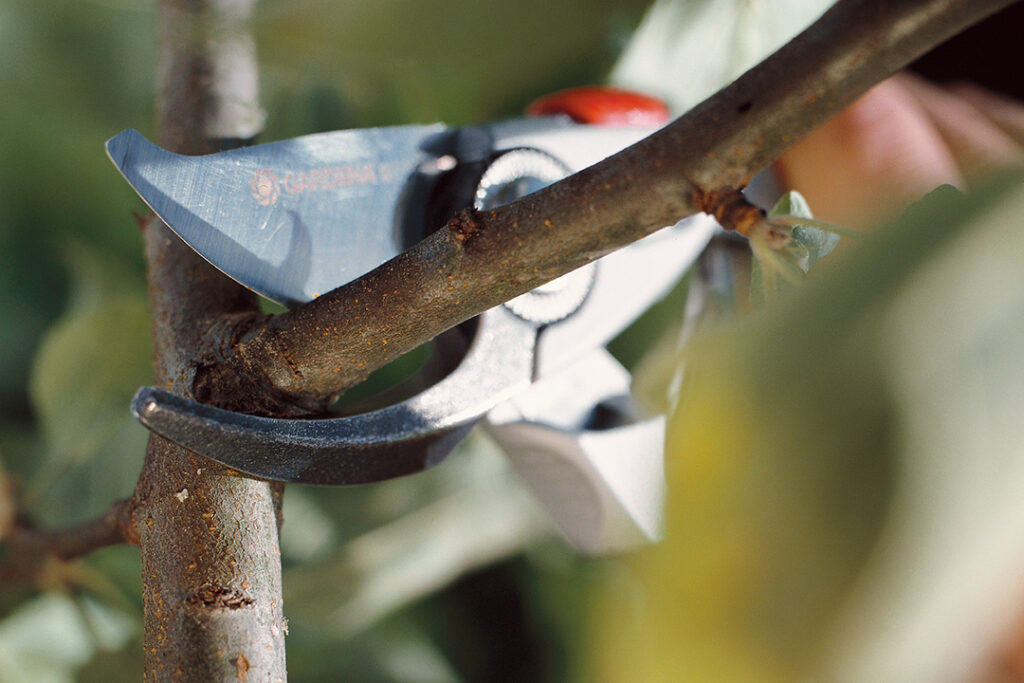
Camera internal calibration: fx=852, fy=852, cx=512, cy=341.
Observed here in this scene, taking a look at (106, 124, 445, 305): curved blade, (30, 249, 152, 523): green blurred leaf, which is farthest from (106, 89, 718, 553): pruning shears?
(30, 249, 152, 523): green blurred leaf

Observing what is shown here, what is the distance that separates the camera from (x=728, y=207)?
0.19 meters

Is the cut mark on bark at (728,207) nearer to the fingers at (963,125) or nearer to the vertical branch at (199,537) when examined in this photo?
the vertical branch at (199,537)

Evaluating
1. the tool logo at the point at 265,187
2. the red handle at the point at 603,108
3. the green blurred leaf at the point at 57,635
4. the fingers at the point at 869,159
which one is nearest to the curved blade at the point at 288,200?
the tool logo at the point at 265,187

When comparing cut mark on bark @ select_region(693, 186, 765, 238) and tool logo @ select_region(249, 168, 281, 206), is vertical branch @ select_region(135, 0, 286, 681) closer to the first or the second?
tool logo @ select_region(249, 168, 281, 206)

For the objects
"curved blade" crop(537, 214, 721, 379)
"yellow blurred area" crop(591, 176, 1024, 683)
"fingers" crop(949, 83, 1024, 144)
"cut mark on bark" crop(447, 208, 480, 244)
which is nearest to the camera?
"yellow blurred area" crop(591, 176, 1024, 683)

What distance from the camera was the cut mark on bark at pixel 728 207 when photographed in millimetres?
186

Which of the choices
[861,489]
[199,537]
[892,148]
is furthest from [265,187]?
[892,148]

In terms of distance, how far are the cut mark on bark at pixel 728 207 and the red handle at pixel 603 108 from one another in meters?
0.22

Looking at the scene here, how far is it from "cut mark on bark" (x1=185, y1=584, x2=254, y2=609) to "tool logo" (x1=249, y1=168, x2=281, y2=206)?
4.8 inches

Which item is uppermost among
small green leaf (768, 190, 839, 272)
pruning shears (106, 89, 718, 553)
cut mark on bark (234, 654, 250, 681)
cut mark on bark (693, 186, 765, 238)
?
pruning shears (106, 89, 718, 553)

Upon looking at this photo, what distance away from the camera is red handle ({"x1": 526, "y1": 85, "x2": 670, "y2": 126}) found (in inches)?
15.9

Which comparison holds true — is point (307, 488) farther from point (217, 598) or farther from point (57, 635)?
point (217, 598)

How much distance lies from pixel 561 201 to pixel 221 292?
0.16 metres

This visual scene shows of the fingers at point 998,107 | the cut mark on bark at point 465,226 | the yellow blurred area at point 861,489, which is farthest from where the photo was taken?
the fingers at point 998,107
